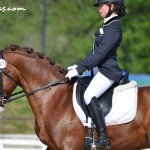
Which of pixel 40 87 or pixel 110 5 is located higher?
pixel 110 5

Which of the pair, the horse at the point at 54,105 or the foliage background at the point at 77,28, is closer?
the horse at the point at 54,105

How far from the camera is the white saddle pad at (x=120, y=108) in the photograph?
778 cm

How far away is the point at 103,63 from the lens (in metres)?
7.91

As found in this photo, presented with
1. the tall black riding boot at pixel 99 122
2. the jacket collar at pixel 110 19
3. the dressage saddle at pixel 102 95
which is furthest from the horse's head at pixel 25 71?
the jacket collar at pixel 110 19

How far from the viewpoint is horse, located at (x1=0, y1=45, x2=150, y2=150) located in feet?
25.3

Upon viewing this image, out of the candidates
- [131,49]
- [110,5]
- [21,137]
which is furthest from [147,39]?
[110,5]

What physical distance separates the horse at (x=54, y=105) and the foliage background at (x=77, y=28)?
14.9m

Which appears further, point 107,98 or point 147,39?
point 147,39

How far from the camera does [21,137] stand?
15945 mm

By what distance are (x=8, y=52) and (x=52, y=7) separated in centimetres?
2110

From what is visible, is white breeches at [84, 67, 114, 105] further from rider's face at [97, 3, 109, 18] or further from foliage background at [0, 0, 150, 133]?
foliage background at [0, 0, 150, 133]

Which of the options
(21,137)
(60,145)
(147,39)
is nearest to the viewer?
(60,145)

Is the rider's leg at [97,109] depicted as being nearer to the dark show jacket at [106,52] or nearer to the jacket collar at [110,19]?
the dark show jacket at [106,52]

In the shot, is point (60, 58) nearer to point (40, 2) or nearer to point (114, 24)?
point (40, 2)
